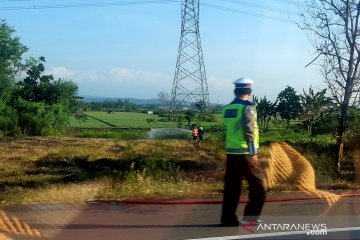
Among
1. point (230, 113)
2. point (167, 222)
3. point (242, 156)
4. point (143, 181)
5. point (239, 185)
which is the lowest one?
point (167, 222)

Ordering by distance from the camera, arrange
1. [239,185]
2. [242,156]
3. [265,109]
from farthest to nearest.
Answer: [265,109], [239,185], [242,156]

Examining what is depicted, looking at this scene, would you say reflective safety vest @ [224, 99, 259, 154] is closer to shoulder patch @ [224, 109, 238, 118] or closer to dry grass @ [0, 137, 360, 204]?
shoulder patch @ [224, 109, 238, 118]

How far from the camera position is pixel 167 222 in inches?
250

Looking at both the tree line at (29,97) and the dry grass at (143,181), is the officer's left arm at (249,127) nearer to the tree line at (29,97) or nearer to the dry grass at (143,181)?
the dry grass at (143,181)

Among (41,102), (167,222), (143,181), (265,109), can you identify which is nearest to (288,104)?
(265,109)

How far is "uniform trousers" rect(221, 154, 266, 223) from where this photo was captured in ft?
19.7

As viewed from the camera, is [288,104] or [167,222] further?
[288,104]

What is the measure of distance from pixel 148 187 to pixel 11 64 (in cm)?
5091

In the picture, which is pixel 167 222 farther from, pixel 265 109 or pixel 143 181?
pixel 265 109

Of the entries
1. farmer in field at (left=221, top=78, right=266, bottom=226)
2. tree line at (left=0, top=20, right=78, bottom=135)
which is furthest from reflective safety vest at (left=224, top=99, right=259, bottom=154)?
tree line at (left=0, top=20, right=78, bottom=135)

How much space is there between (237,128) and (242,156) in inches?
14.4

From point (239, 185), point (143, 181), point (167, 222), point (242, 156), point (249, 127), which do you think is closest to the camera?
point (249, 127)

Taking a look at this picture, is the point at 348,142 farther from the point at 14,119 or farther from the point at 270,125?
the point at 270,125

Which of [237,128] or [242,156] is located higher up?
[237,128]
